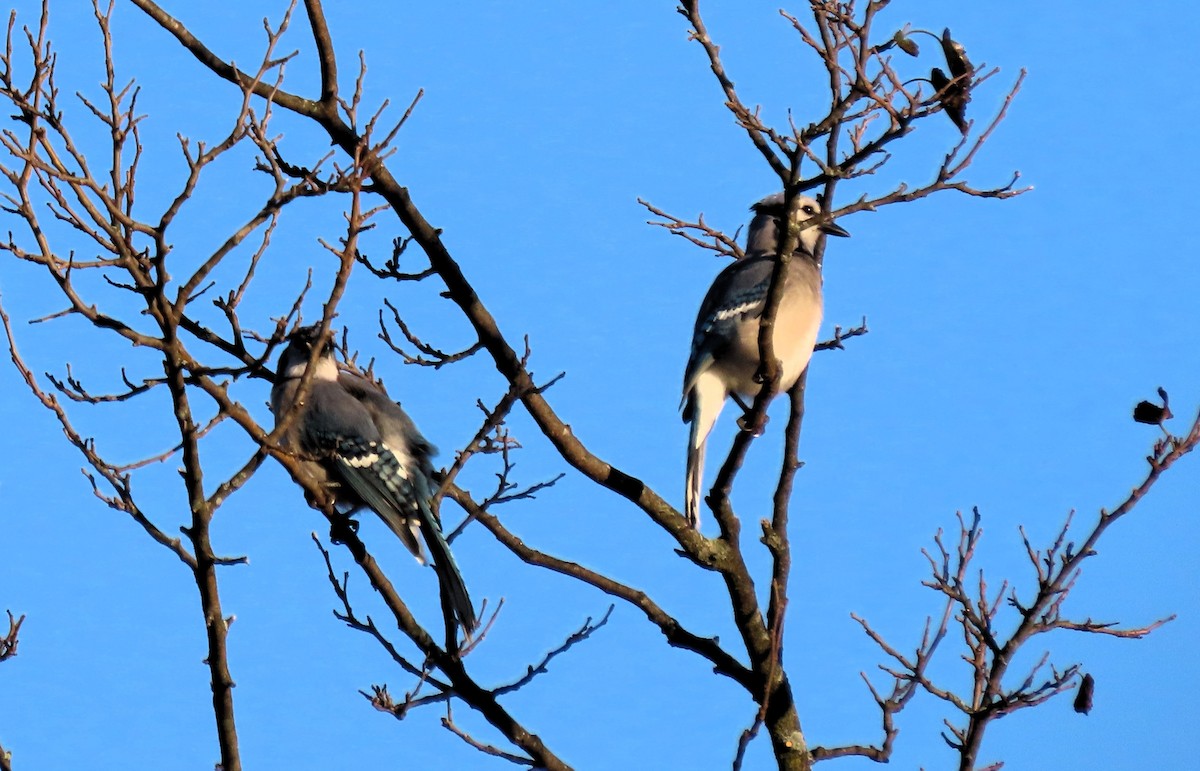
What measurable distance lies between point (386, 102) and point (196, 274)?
94cm

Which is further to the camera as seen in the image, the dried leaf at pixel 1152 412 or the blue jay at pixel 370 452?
the blue jay at pixel 370 452

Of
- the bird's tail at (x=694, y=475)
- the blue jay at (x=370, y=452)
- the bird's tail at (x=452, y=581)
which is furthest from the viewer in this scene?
the bird's tail at (x=694, y=475)

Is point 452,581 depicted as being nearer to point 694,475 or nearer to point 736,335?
point 694,475

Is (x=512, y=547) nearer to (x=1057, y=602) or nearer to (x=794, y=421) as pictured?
(x=794, y=421)

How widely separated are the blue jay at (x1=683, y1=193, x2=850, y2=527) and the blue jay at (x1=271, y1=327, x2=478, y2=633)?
3.76ft

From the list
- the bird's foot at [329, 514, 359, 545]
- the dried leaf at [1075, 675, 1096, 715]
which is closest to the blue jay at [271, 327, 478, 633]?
the bird's foot at [329, 514, 359, 545]

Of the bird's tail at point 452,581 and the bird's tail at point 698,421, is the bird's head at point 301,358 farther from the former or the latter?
the bird's tail at point 698,421

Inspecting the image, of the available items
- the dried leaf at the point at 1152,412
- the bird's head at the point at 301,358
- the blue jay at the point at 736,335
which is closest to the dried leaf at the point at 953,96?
the dried leaf at the point at 1152,412

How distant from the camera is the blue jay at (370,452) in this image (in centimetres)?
558

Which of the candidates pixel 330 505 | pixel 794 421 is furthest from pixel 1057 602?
pixel 330 505

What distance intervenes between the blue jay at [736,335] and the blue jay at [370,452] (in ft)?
3.76

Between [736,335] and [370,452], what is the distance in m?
1.77

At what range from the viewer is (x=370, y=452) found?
5.96 m

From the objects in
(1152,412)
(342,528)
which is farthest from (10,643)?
(1152,412)
